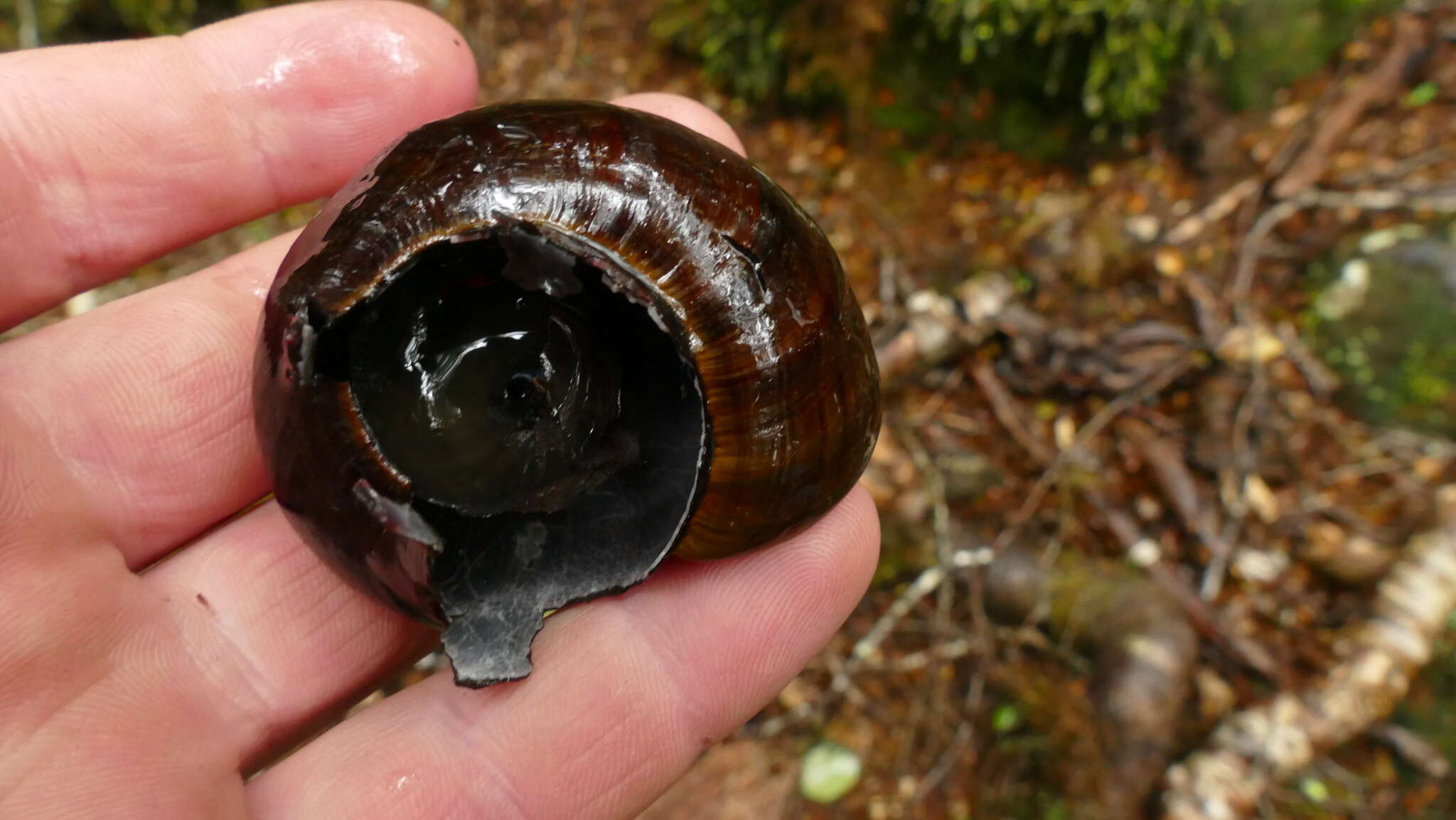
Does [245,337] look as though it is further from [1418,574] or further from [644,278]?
[1418,574]

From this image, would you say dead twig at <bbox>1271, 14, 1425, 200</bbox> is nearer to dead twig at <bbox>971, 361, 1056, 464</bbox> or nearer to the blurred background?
the blurred background

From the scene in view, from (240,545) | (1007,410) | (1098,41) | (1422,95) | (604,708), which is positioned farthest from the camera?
(1422,95)

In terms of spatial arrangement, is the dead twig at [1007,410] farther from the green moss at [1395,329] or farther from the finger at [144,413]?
the finger at [144,413]

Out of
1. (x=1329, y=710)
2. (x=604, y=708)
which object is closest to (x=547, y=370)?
(x=604, y=708)

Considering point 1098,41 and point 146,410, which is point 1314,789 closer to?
point 1098,41

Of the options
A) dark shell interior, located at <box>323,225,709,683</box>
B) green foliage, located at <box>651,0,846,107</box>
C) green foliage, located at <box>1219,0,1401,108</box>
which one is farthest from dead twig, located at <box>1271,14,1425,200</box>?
dark shell interior, located at <box>323,225,709,683</box>

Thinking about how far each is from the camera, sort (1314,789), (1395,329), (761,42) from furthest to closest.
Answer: (761,42) < (1395,329) < (1314,789)
